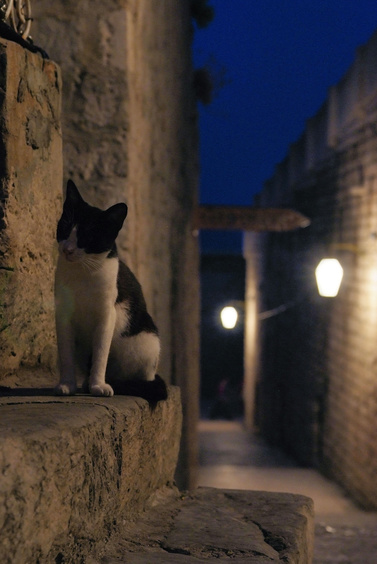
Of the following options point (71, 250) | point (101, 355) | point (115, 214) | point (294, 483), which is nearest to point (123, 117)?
point (115, 214)

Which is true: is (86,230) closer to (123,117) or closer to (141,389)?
(141,389)

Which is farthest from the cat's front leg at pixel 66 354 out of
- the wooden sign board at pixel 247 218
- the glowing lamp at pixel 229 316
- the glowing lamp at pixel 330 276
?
the glowing lamp at pixel 229 316

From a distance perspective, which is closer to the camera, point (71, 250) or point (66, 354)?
point (71, 250)

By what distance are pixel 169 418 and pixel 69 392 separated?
535 millimetres

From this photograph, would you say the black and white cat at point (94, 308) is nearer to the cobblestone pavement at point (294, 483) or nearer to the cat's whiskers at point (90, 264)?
the cat's whiskers at point (90, 264)

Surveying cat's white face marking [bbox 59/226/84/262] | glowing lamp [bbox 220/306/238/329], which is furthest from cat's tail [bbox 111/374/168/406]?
glowing lamp [bbox 220/306/238/329]

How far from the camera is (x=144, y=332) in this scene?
7.95ft

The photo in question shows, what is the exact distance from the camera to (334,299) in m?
8.77

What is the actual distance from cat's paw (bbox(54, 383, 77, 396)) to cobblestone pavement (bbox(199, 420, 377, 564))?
3423 millimetres

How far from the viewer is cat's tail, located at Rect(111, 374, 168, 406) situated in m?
2.31

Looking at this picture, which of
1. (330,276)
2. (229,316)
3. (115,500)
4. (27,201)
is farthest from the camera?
(229,316)

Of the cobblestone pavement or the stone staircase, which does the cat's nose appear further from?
the cobblestone pavement

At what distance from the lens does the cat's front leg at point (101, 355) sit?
2184mm

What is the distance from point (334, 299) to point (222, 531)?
22.8 ft
